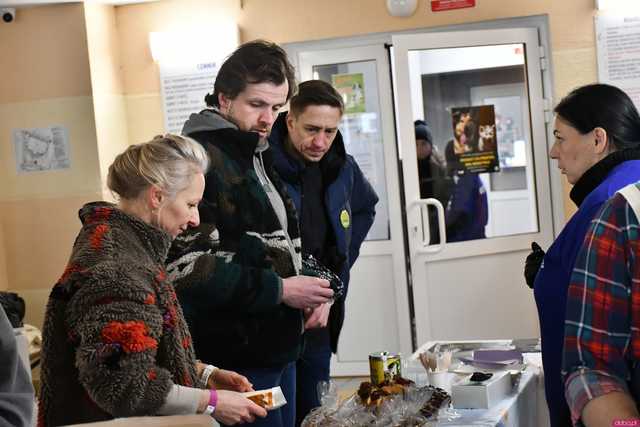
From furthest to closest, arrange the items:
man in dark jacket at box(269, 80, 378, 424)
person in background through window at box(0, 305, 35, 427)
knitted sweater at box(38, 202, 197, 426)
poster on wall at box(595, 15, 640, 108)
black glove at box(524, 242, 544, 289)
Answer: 1. poster on wall at box(595, 15, 640, 108)
2. man in dark jacket at box(269, 80, 378, 424)
3. black glove at box(524, 242, 544, 289)
4. knitted sweater at box(38, 202, 197, 426)
5. person in background through window at box(0, 305, 35, 427)

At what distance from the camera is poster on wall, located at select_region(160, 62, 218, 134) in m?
5.75

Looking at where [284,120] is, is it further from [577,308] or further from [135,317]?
[577,308]

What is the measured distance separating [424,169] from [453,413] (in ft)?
9.93

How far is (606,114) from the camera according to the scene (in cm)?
224

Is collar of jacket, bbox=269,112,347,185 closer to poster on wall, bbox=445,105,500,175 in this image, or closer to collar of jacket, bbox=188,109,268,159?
collar of jacket, bbox=188,109,268,159

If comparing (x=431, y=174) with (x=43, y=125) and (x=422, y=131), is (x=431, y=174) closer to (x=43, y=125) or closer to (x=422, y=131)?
(x=422, y=131)

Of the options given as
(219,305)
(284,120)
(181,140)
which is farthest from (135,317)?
(284,120)

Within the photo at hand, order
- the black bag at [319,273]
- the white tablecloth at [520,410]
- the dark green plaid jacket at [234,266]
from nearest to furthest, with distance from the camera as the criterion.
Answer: the dark green plaid jacket at [234,266] < the white tablecloth at [520,410] < the black bag at [319,273]

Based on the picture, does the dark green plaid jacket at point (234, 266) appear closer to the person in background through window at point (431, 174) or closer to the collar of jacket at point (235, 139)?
the collar of jacket at point (235, 139)

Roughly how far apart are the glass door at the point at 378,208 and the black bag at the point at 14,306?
6.08 feet

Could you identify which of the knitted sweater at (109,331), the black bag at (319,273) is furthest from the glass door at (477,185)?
the knitted sweater at (109,331)

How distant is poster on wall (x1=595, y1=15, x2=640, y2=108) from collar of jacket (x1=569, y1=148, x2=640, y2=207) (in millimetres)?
3156

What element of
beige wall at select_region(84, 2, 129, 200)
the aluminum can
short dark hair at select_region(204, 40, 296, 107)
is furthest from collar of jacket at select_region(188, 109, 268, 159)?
beige wall at select_region(84, 2, 129, 200)

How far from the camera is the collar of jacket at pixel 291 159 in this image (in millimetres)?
2997
